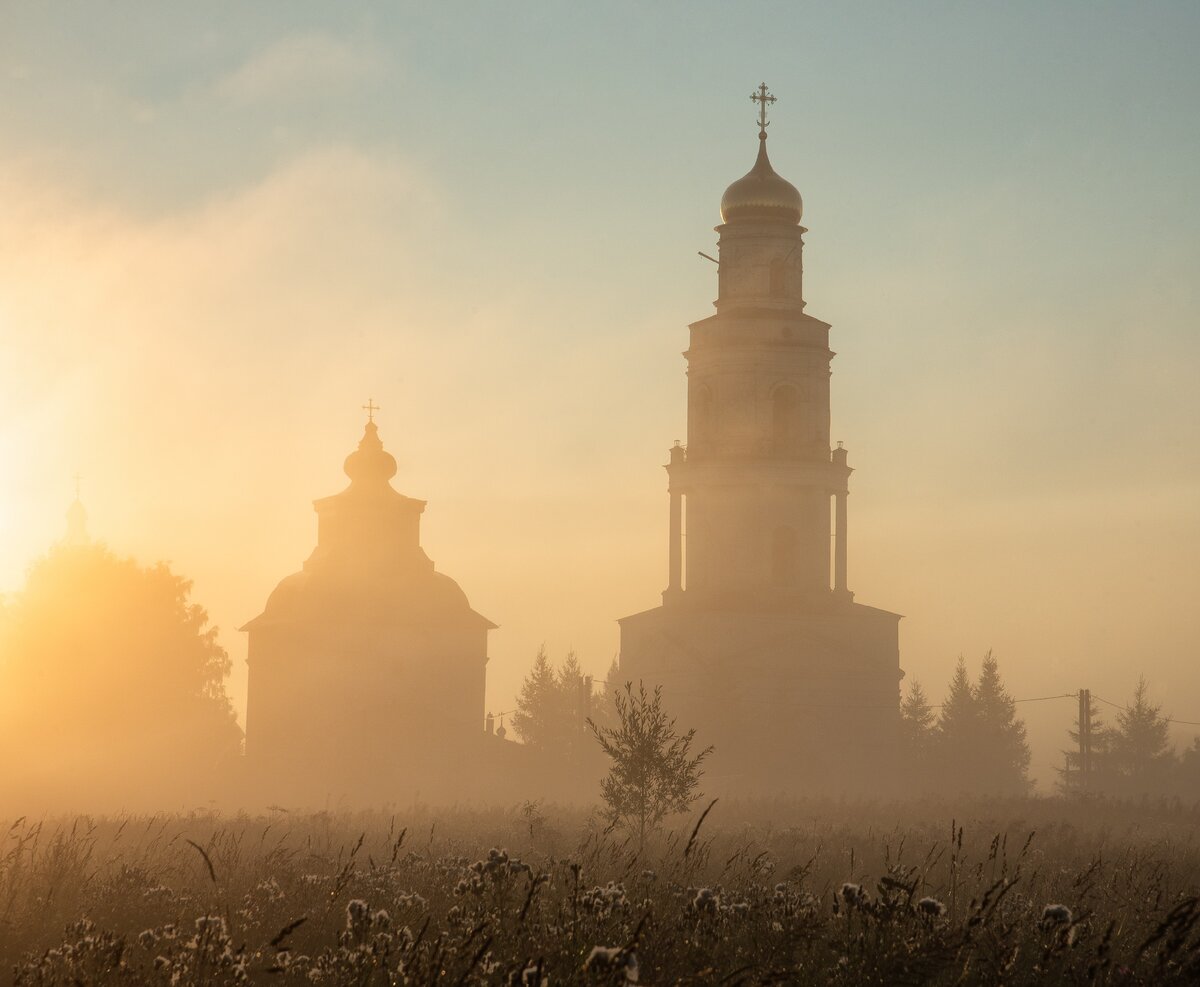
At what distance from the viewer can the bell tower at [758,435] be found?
180 feet

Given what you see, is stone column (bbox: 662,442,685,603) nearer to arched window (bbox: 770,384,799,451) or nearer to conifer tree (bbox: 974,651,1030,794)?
arched window (bbox: 770,384,799,451)

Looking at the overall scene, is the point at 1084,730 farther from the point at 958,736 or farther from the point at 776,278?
the point at 776,278

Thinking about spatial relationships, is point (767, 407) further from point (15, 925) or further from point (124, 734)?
point (15, 925)

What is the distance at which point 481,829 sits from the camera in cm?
2327

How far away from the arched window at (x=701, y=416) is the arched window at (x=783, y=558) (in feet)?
14.8

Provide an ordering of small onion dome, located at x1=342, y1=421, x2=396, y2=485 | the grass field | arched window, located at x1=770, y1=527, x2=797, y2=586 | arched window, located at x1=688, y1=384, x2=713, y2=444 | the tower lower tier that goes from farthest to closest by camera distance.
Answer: small onion dome, located at x1=342, y1=421, x2=396, y2=485
arched window, located at x1=688, y1=384, x2=713, y2=444
arched window, located at x1=770, y1=527, x2=797, y2=586
the tower lower tier
the grass field

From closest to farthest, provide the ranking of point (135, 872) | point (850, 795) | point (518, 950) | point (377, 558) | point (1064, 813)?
point (518, 950), point (135, 872), point (1064, 813), point (850, 795), point (377, 558)

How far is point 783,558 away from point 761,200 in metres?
13.3

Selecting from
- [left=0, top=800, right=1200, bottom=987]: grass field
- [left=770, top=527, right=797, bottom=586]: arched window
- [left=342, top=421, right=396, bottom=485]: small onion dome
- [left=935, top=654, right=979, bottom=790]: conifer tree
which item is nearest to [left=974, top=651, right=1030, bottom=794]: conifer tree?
[left=935, top=654, right=979, bottom=790]: conifer tree

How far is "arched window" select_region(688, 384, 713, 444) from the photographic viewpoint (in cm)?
5597

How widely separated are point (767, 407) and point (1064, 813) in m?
23.1

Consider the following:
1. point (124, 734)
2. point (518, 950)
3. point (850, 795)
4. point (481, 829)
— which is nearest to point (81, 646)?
point (124, 734)

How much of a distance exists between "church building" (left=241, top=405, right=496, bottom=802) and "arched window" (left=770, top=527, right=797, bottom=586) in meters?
11.1

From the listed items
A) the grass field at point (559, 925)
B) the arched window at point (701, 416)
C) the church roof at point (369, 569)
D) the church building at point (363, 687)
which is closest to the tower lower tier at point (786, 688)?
the arched window at point (701, 416)
